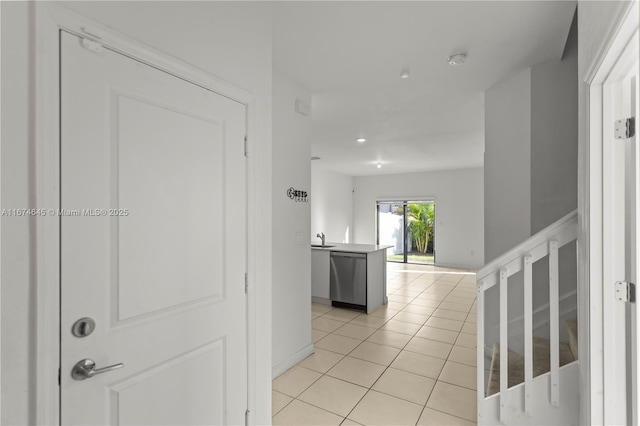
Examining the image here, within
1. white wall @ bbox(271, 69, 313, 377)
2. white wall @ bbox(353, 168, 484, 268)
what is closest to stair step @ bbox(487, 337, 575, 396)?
white wall @ bbox(271, 69, 313, 377)

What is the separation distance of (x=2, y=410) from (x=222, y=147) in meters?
1.26

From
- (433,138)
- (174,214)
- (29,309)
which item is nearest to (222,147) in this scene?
(174,214)

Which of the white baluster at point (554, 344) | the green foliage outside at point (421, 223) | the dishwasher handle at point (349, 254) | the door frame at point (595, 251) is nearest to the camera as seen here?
the door frame at point (595, 251)

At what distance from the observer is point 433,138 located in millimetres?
5336

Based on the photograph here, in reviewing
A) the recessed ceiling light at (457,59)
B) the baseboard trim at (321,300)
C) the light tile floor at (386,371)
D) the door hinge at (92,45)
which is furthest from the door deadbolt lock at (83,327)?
the baseboard trim at (321,300)

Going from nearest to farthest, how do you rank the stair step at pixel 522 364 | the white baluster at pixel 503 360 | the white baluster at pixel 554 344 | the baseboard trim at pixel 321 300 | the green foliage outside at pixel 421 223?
1. the white baluster at pixel 554 344
2. the white baluster at pixel 503 360
3. the stair step at pixel 522 364
4. the baseboard trim at pixel 321 300
5. the green foliage outside at pixel 421 223

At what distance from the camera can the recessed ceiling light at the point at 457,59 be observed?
257 cm

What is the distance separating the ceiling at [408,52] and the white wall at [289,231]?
32cm

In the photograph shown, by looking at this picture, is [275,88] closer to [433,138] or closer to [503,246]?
[503,246]

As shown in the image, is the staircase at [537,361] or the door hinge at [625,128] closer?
the door hinge at [625,128]

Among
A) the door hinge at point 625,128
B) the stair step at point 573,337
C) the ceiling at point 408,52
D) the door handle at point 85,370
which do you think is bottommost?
the stair step at point 573,337

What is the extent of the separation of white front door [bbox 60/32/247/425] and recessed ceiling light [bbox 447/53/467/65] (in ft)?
6.24

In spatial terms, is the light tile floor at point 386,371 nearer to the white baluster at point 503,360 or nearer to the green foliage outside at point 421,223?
the white baluster at point 503,360

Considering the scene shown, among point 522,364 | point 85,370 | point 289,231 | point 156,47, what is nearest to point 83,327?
point 85,370
